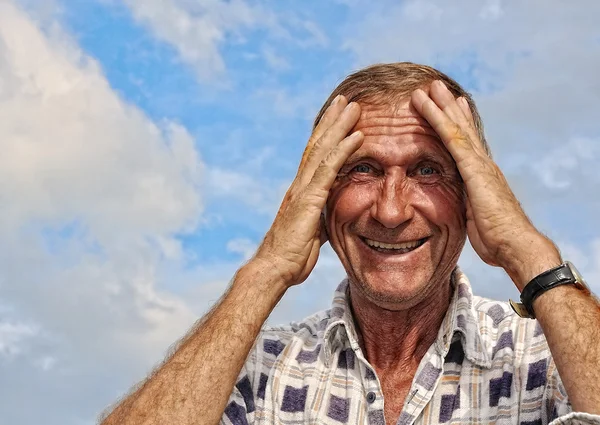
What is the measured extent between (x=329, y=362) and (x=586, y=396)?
1.61m

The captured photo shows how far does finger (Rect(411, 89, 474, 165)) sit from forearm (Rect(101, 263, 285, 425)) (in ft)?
4.36

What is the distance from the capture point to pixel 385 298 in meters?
5.11

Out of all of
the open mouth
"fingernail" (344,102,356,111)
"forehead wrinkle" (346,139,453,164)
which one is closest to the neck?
the open mouth

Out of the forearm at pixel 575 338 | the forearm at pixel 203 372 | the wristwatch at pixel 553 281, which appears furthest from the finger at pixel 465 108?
the forearm at pixel 203 372

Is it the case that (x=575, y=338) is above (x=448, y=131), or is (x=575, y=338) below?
below

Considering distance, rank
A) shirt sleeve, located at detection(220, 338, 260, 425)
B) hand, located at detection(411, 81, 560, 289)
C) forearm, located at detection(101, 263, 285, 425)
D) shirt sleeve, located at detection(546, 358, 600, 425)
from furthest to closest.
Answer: shirt sleeve, located at detection(220, 338, 260, 425)
hand, located at detection(411, 81, 560, 289)
forearm, located at detection(101, 263, 285, 425)
shirt sleeve, located at detection(546, 358, 600, 425)

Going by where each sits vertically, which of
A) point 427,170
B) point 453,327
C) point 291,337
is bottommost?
point 453,327

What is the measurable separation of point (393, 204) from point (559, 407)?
142 centimetres

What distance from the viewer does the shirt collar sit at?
4918 millimetres

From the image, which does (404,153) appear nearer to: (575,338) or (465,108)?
(465,108)

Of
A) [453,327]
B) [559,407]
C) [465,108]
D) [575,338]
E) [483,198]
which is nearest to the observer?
[575,338]

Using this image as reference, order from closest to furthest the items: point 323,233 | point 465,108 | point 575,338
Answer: point 575,338, point 465,108, point 323,233

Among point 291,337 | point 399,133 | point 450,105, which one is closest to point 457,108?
point 450,105

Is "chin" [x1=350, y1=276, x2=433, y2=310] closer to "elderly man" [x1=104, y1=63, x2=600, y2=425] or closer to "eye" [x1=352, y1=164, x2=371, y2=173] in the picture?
"elderly man" [x1=104, y1=63, x2=600, y2=425]
